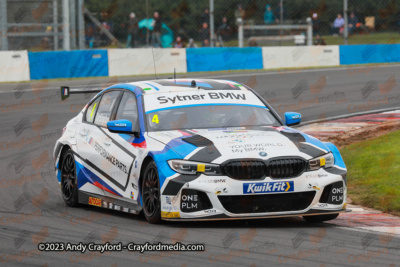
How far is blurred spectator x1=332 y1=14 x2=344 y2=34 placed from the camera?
29084mm

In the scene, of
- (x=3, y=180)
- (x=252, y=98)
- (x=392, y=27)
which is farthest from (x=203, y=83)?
(x=392, y=27)

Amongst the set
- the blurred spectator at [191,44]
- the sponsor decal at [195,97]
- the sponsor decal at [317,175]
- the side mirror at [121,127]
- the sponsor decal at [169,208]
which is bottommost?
the sponsor decal at [169,208]

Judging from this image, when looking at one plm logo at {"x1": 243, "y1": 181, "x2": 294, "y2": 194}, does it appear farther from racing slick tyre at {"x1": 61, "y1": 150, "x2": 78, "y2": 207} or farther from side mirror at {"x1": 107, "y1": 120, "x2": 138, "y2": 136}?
racing slick tyre at {"x1": 61, "y1": 150, "x2": 78, "y2": 207}

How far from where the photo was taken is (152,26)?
27500 millimetres

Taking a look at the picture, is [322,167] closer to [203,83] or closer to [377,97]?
[203,83]

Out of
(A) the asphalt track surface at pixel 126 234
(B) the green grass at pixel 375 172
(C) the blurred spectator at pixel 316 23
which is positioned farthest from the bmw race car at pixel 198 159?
(C) the blurred spectator at pixel 316 23

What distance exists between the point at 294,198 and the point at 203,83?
2.26 m

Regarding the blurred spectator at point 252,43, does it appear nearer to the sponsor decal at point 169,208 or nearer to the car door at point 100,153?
the car door at point 100,153

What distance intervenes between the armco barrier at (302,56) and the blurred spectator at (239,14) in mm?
1768

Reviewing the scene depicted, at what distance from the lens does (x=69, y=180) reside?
9797 mm

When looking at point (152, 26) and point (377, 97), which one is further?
point (152, 26)

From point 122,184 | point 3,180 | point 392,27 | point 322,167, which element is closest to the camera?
point 322,167

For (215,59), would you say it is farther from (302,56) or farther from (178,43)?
(302,56)

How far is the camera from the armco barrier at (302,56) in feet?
92.6
